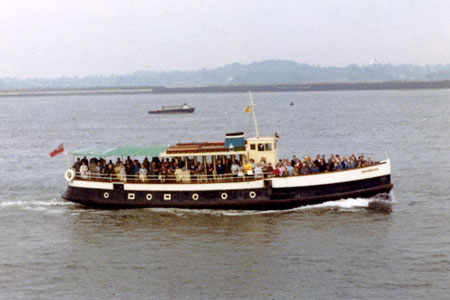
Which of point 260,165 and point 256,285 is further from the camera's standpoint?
point 260,165

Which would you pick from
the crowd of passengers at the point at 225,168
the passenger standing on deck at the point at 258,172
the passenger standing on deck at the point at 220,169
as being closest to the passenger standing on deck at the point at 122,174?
the crowd of passengers at the point at 225,168

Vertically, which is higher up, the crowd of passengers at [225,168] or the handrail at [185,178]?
the crowd of passengers at [225,168]

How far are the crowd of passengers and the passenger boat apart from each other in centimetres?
10

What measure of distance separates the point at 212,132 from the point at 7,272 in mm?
68568

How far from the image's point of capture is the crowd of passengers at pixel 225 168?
33312 millimetres

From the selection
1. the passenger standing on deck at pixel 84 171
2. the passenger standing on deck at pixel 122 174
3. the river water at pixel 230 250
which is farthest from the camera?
the passenger standing on deck at pixel 84 171

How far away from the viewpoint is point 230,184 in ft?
109

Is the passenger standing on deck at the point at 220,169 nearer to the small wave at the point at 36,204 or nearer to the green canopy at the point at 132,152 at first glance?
the green canopy at the point at 132,152

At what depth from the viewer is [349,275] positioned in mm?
23891

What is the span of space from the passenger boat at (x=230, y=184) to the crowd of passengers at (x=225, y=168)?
0.34 ft

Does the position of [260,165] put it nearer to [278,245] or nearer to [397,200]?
[278,245]

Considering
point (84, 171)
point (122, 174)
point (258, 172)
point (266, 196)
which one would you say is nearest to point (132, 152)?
point (122, 174)

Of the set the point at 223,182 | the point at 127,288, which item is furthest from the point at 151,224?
the point at 127,288

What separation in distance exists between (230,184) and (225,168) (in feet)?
3.88
